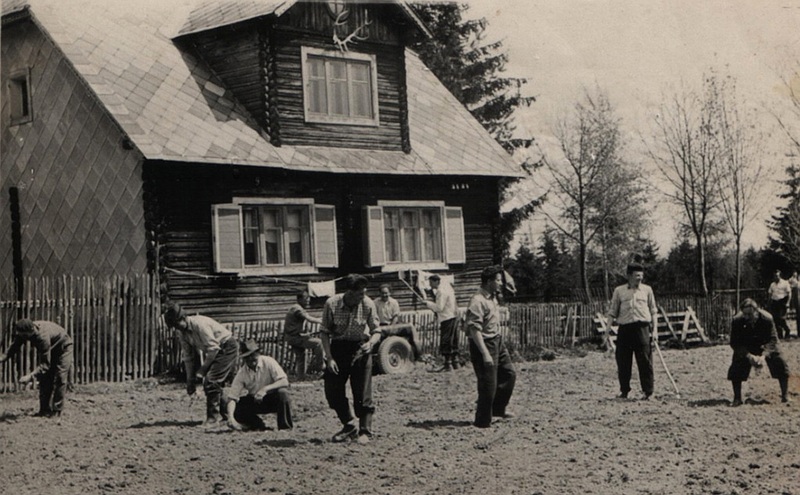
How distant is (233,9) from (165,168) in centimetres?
365

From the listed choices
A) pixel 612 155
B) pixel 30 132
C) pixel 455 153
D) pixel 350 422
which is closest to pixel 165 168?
pixel 30 132

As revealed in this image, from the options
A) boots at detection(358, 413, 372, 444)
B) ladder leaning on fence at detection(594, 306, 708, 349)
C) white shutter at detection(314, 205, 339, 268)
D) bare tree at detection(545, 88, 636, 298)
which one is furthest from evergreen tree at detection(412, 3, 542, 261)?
boots at detection(358, 413, 372, 444)

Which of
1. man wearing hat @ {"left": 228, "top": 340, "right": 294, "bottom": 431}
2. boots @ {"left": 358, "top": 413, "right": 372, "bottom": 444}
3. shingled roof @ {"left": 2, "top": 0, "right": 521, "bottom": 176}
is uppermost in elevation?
shingled roof @ {"left": 2, "top": 0, "right": 521, "bottom": 176}

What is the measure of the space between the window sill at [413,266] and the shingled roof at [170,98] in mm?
1843

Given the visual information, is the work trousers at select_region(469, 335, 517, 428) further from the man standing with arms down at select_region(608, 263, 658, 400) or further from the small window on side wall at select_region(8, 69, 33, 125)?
the small window on side wall at select_region(8, 69, 33, 125)

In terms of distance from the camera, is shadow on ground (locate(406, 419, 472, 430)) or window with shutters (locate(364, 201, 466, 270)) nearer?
shadow on ground (locate(406, 419, 472, 430))

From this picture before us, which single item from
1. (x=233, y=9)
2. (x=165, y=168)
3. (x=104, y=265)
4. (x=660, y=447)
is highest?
(x=233, y=9)

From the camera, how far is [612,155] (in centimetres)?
3472

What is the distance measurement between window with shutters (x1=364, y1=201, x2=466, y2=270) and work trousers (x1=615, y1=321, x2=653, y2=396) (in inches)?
280

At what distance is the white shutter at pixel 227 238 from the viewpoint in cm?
1535

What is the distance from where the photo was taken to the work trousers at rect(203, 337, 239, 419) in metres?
9.51

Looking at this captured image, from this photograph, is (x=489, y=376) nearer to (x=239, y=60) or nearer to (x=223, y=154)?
(x=223, y=154)

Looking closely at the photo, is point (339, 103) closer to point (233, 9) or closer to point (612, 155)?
point (233, 9)

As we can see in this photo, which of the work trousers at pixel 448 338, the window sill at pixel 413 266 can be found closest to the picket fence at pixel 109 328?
the work trousers at pixel 448 338
